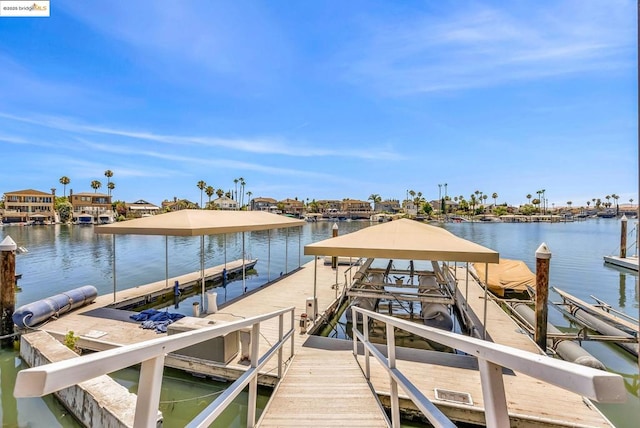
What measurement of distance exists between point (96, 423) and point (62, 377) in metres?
5.02

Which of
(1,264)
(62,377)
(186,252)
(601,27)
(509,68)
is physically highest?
(509,68)

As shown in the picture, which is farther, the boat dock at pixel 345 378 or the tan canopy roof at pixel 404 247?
the tan canopy roof at pixel 404 247

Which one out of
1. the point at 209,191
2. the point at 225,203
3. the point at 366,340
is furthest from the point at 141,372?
the point at 225,203

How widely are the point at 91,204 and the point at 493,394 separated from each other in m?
98.4

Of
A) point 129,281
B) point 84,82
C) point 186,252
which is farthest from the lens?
point 186,252

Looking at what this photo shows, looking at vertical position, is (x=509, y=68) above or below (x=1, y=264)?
above

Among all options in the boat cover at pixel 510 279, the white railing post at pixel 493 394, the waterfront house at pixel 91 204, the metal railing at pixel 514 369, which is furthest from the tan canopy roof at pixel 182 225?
the waterfront house at pixel 91 204

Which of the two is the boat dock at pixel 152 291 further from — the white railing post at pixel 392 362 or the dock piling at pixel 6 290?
the white railing post at pixel 392 362

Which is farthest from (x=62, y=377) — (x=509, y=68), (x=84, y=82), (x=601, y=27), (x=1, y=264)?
(x=84, y=82)

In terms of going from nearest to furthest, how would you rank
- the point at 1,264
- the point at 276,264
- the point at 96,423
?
the point at 96,423 < the point at 1,264 < the point at 276,264

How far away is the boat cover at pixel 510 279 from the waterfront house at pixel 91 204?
286 ft

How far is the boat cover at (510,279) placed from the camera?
13000 mm

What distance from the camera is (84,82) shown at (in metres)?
14.1

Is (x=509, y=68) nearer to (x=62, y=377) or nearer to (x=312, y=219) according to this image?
(x=62, y=377)
